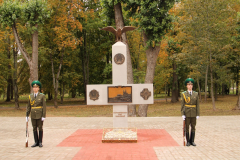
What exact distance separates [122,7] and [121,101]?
32.1 ft

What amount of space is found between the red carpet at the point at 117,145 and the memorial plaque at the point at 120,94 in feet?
4.50

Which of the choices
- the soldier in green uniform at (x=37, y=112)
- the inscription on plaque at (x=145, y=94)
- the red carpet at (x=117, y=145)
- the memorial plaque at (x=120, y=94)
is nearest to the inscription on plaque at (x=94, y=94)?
the memorial plaque at (x=120, y=94)

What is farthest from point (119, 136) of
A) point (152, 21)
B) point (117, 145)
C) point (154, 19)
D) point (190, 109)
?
point (154, 19)

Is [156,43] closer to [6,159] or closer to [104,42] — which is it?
[6,159]

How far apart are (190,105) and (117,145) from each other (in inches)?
97.5

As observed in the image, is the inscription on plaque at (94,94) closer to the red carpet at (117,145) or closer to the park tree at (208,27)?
the red carpet at (117,145)

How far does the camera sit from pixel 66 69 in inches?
1217

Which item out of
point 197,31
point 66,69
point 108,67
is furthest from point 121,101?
point 66,69

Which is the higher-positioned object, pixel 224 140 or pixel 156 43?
pixel 156 43

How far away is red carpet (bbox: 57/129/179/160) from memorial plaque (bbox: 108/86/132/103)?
137cm

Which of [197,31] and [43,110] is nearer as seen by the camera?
[43,110]

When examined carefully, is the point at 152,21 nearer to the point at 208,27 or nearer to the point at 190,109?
the point at 208,27

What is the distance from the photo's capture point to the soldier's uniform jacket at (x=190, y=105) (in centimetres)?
709

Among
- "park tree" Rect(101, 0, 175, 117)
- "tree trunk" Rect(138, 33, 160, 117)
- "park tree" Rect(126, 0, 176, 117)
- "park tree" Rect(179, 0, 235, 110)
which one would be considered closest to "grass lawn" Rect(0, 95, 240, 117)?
"tree trunk" Rect(138, 33, 160, 117)
